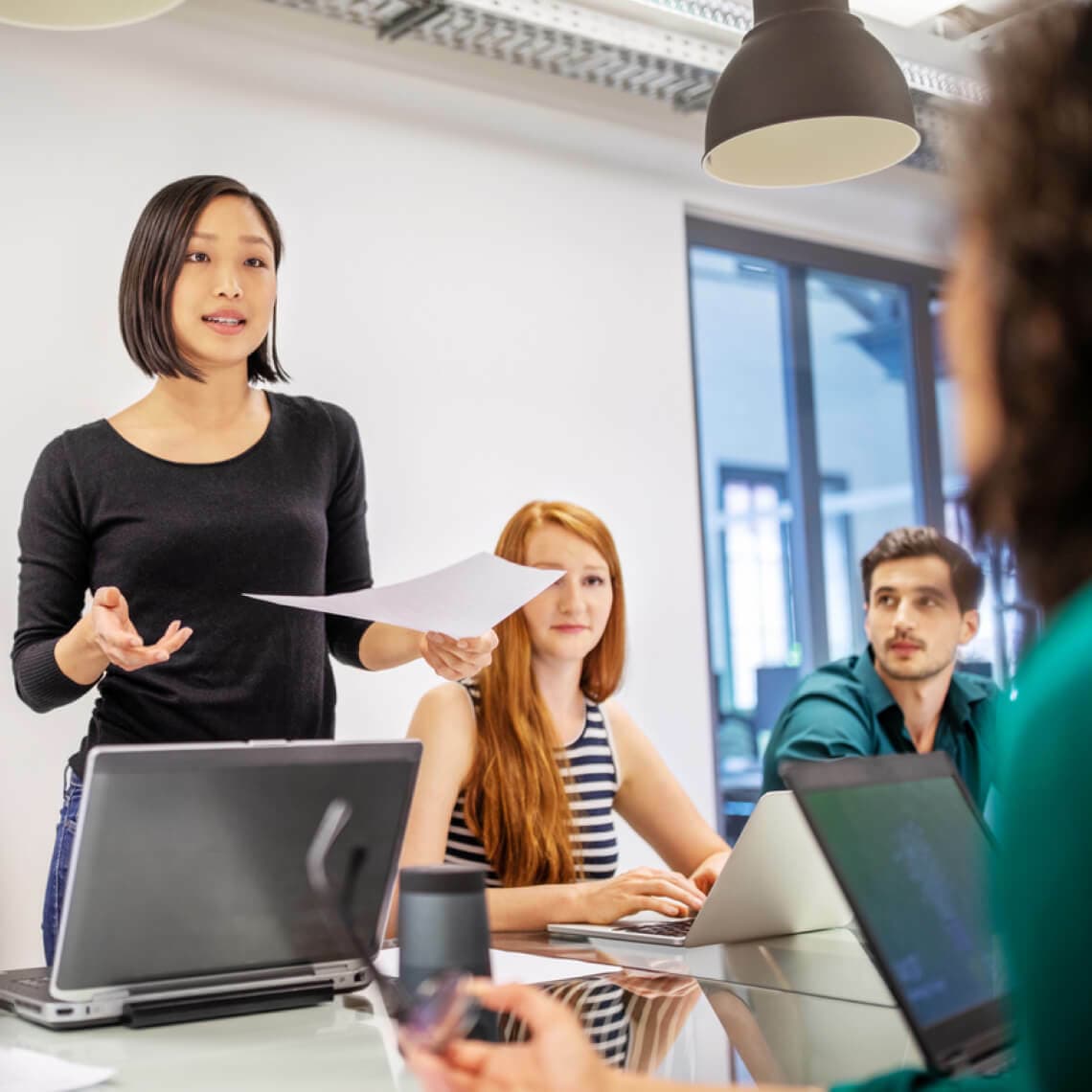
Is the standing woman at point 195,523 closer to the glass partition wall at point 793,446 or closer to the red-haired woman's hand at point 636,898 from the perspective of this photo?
the red-haired woman's hand at point 636,898

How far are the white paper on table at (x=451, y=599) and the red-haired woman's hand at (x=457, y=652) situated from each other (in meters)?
0.17

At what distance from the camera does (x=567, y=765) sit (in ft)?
8.00

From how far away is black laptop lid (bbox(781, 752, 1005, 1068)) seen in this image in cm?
95

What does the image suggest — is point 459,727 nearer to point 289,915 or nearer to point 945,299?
point 289,915

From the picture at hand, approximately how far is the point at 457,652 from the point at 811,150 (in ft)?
3.51

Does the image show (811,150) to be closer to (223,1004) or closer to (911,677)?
(911,677)

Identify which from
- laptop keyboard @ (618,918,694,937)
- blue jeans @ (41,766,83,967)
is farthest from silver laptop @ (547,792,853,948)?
blue jeans @ (41,766,83,967)

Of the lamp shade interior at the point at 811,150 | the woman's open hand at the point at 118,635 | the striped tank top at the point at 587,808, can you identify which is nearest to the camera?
the woman's open hand at the point at 118,635

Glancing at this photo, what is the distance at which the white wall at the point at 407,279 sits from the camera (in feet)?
10.4

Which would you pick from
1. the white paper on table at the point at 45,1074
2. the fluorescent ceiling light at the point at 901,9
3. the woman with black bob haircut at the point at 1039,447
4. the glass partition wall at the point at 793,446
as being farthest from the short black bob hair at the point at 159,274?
the glass partition wall at the point at 793,446

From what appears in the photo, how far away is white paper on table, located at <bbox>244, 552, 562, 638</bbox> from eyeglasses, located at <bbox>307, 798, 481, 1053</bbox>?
34 centimetres

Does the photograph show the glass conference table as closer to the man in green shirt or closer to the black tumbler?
the black tumbler

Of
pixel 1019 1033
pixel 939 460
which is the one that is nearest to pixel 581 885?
pixel 1019 1033

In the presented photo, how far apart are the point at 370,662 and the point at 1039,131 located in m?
1.63
